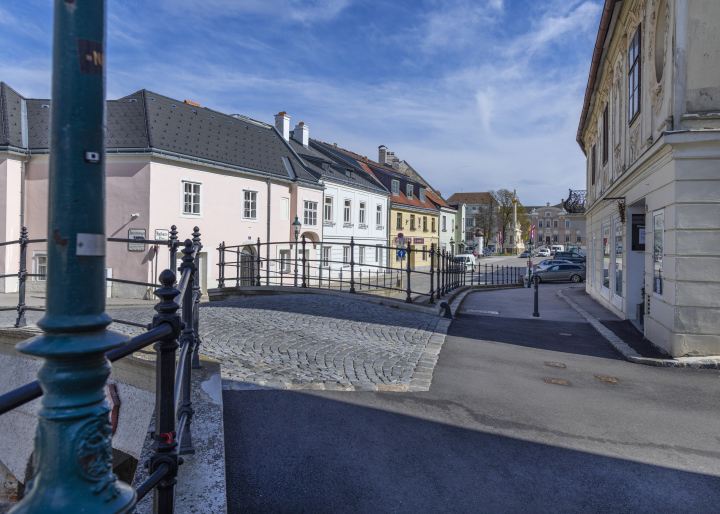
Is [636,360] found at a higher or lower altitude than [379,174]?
lower

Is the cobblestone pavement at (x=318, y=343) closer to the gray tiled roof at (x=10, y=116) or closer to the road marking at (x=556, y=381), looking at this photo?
the road marking at (x=556, y=381)

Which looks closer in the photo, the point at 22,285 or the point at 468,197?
the point at 22,285

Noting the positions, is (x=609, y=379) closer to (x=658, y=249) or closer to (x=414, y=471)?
(x=658, y=249)

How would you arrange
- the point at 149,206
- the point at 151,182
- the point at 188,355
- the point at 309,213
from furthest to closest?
the point at 309,213 < the point at 151,182 < the point at 149,206 < the point at 188,355

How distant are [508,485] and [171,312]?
106 inches

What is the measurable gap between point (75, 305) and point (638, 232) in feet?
41.6

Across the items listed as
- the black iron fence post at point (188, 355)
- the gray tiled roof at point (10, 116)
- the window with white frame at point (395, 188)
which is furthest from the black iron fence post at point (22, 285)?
the window with white frame at point (395, 188)

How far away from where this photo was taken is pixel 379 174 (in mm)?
46281

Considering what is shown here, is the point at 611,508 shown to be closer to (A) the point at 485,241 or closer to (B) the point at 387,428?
(B) the point at 387,428

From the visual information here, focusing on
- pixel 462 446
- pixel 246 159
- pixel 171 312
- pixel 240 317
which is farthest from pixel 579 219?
pixel 171 312

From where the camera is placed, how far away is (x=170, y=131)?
24.5m

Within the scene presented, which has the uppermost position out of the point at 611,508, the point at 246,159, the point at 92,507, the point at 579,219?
the point at 246,159

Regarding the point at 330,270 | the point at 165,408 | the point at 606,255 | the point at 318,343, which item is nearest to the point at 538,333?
the point at 318,343

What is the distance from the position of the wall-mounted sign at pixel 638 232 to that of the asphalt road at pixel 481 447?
5.76 meters
